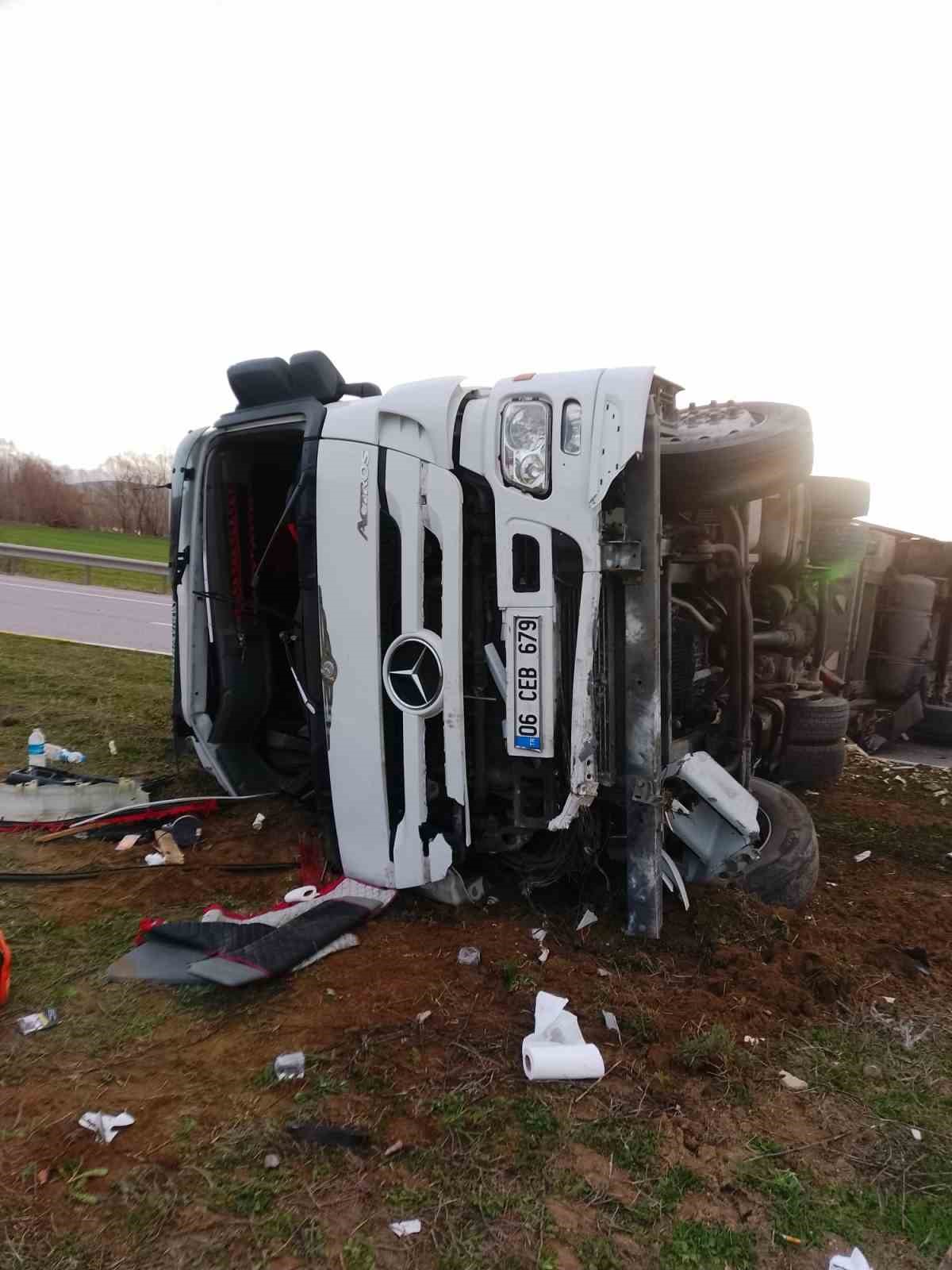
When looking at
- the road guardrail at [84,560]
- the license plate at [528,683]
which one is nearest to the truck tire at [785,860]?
the license plate at [528,683]

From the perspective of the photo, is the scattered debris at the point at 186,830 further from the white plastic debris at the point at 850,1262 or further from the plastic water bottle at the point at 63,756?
the white plastic debris at the point at 850,1262

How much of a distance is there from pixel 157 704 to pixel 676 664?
4.74 metres

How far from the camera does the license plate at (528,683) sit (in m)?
2.85

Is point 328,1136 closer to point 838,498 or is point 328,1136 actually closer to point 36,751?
point 36,751

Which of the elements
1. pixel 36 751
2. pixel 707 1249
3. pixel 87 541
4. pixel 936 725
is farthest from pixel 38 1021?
pixel 87 541

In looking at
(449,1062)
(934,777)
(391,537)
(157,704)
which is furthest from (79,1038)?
(934,777)

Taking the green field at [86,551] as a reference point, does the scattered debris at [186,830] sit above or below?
above

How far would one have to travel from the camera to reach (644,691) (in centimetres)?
283

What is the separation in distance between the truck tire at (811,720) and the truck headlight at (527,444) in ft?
7.55

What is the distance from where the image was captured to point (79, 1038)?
2.39m

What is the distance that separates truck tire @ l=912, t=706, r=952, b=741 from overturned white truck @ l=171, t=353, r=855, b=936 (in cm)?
307

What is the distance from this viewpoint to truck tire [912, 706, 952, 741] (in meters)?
6.04

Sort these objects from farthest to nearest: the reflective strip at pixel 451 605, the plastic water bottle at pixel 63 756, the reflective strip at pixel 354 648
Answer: the plastic water bottle at pixel 63 756 → the reflective strip at pixel 354 648 → the reflective strip at pixel 451 605

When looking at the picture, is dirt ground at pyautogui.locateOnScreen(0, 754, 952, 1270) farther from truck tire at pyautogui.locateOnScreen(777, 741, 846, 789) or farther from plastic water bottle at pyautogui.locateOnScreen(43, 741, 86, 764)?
plastic water bottle at pyautogui.locateOnScreen(43, 741, 86, 764)
